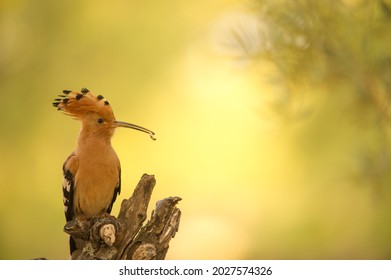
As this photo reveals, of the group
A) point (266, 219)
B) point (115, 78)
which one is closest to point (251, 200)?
Answer: point (266, 219)

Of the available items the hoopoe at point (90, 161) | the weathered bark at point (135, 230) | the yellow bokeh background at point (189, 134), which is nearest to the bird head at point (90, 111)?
the hoopoe at point (90, 161)

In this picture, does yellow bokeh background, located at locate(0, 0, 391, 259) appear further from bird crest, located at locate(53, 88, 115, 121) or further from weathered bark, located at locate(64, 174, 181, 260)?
weathered bark, located at locate(64, 174, 181, 260)

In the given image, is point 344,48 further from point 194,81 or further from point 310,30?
point 194,81

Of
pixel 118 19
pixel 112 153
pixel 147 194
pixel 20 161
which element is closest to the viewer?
pixel 147 194

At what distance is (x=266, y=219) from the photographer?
2.09 m

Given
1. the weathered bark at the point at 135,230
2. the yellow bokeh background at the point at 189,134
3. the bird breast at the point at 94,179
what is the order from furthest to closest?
the yellow bokeh background at the point at 189,134 < the bird breast at the point at 94,179 < the weathered bark at the point at 135,230

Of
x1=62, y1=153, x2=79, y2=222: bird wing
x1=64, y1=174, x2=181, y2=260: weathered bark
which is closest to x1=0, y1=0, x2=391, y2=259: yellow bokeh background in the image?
x1=62, y1=153, x2=79, y2=222: bird wing

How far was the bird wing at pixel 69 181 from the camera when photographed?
154cm

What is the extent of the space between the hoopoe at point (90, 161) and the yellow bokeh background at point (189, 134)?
0.43 meters

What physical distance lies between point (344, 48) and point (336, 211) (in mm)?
803

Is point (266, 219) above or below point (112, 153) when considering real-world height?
above

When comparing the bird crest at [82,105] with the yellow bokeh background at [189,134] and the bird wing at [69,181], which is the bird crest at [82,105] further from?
the yellow bokeh background at [189,134]

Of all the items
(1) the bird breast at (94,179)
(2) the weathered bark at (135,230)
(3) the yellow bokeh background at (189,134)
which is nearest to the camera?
(2) the weathered bark at (135,230)

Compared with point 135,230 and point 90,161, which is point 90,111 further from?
point 135,230
